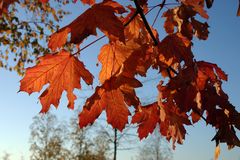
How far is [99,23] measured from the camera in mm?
1527

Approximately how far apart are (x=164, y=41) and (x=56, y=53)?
1.90ft

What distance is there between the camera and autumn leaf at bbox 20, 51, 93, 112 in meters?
1.85

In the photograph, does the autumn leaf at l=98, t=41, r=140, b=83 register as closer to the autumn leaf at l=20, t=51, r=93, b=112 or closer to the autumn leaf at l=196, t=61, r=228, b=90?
the autumn leaf at l=20, t=51, r=93, b=112

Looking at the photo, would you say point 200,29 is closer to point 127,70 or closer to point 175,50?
point 175,50

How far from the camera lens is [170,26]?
223cm

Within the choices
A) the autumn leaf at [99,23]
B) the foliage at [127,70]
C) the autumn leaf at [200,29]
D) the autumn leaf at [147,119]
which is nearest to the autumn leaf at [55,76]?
the foliage at [127,70]

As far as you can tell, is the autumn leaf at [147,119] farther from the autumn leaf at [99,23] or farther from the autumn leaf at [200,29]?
the autumn leaf at [99,23]

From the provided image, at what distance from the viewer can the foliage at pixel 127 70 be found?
1.57m

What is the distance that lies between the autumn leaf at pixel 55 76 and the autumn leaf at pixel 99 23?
34 centimetres

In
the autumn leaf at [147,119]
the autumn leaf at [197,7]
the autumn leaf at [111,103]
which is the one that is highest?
the autumn leaf at [197,7]

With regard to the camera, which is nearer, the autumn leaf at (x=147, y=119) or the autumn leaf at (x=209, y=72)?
the autumn leaf at (x=209, y=72)

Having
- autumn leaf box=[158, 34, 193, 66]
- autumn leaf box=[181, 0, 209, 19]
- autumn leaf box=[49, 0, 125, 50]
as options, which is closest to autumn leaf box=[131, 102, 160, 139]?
autumn leaf box=[158, 34, 193, 66]

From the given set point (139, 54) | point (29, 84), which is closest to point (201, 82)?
point (139, 54)

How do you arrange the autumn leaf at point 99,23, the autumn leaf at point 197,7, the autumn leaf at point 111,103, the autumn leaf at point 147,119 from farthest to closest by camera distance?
the autumn leaf at point 147,119 < the autumn leaf at point 197,7 < the autumn leaf at point 111,103 < the autumn leaf at point 99,23
